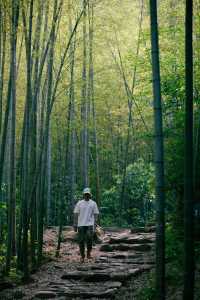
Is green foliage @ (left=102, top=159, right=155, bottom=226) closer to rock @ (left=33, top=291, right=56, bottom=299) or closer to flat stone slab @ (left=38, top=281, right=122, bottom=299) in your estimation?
flat stone slab @ (left=38, top=281, right=122, bottom=299)

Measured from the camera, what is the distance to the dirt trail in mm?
4944

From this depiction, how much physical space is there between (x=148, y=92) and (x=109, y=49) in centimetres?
432

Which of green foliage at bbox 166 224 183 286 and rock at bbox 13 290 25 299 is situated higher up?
green foliage at bbox 166 224 183 286

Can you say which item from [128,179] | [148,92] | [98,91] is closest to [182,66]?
[148,92]

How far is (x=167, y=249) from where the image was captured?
5352 millimetres

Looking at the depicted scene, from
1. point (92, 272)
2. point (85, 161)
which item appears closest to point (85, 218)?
point (92, 272)

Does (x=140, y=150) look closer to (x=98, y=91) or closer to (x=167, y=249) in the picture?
(x=98, y=91)

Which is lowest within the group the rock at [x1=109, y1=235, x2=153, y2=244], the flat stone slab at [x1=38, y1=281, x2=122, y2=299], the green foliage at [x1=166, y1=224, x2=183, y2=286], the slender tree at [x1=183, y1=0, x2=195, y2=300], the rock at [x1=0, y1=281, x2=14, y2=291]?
the rock at [x1=109, y1=235, x2=153, y2=244]

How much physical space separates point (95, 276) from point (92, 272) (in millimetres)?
293

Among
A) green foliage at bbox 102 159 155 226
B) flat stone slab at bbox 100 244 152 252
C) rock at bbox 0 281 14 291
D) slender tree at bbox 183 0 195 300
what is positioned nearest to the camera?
slender tree at bbox 183 0 195 300

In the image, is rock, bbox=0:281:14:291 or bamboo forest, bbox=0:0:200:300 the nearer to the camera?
bamboo forest, bbox=0:0:200:300

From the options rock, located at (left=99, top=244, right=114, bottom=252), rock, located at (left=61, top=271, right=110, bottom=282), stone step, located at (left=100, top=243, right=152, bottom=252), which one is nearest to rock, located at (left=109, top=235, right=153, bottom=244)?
stone step, located at (left=100, top=243, right=152, bottom=252)

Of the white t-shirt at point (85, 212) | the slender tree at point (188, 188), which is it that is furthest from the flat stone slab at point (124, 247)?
the slender tree at point (188, 188)

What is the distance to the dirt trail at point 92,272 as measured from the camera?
4.94 m
